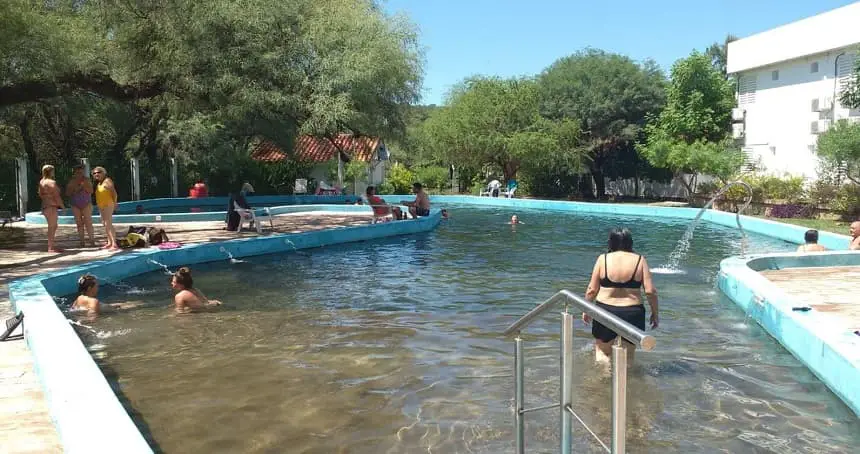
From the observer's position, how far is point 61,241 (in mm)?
17016

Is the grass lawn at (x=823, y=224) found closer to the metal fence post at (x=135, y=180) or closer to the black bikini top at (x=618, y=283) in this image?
the black bikini top at (x=618, y=283)

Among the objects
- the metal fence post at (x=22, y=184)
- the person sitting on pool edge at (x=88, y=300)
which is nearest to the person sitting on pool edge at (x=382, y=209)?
the metal fence post at (x=22, y=184)

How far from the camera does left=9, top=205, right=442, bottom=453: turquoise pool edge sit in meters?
4.29

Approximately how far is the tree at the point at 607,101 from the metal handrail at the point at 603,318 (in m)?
38.7

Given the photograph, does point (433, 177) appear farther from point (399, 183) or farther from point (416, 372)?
point (416, 372)

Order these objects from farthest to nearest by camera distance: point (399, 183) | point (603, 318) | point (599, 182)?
point (399, 183) < point (599, 182) < point (603, 318)

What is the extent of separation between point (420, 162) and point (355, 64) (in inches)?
1389

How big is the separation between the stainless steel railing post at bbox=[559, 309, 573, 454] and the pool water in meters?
2.22

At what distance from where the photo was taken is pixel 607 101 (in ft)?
135

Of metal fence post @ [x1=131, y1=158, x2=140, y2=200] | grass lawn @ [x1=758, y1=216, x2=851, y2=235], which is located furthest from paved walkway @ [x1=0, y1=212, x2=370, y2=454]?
grass lawn @ [x1=758, y1=216, x2=851, y2=235]

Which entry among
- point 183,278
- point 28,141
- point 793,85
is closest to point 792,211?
point 793,85

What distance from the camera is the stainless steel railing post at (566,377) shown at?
364 centimetres

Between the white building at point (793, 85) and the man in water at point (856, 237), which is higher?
the white building at point (793, 85)

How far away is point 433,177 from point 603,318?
1918 inches
